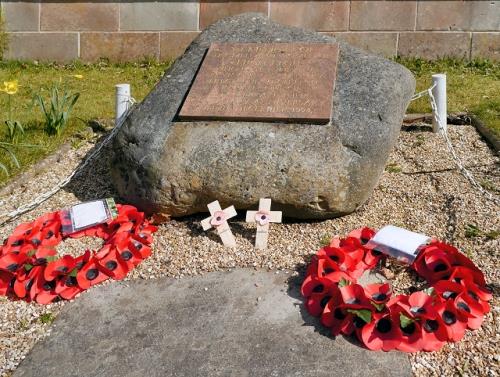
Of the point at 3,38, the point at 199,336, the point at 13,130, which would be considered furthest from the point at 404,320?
the point at 3,38

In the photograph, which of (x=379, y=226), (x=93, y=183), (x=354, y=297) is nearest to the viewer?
(x=354, y=297)

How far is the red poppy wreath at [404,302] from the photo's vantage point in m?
2.74

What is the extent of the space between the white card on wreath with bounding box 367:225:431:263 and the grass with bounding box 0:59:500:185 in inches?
54.1

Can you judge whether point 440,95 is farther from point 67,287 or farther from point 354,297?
point 67,287

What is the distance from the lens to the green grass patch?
5812 mm

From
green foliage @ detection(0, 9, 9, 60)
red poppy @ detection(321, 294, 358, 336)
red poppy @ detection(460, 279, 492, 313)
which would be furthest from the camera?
green foliage @ detection(0, 9, 9, 60)

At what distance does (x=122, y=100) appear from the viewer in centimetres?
506

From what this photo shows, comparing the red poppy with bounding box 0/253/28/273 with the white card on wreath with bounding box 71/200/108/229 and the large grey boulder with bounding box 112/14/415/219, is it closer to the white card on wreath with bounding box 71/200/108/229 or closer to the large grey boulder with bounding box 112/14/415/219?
the white card on wreath with bounding box 71/200/108/229

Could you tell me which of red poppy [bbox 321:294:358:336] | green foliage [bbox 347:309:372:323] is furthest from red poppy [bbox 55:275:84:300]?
green foliage [bbox 347:309:372:323]

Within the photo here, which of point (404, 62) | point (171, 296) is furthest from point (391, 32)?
point (171, 296)

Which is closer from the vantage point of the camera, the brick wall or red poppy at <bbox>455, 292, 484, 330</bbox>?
red poppy at <bbox>455, 292, 484, 330</bbox>

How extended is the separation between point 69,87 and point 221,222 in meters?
4.32

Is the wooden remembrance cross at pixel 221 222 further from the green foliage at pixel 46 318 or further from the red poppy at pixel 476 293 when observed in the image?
the red poppy at pixel 476 293

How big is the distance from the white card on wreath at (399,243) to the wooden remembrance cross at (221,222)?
32.6 inches
